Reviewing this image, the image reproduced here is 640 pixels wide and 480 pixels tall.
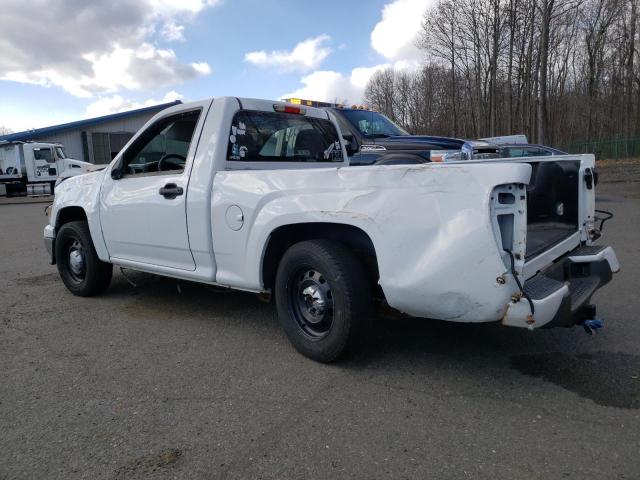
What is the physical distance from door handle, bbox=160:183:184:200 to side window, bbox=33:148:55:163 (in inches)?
1001

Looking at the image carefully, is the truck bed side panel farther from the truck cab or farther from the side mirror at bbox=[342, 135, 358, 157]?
the side mirror at bbox=[342, 135, 358, 157]

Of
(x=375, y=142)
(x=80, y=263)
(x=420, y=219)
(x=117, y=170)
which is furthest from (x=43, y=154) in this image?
(x=420, y=219)

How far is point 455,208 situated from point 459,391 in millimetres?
1217

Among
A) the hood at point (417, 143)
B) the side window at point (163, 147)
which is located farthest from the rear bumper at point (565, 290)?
the hood at point (417, 143)

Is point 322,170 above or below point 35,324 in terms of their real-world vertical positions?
above

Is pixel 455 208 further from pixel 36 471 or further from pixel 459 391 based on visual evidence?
pixel 36 471

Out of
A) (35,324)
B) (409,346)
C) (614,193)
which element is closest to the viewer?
(409,346)

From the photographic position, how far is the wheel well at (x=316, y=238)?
358cm

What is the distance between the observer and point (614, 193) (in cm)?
1722

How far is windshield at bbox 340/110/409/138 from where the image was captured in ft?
27.3

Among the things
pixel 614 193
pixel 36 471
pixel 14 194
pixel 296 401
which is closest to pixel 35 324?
pixel 36 471

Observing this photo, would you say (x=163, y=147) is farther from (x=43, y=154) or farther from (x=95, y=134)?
(x=95, y=134)

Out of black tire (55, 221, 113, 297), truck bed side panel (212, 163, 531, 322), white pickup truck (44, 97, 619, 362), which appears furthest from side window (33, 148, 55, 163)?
truck bed side panel (212, 163, 531, 322)

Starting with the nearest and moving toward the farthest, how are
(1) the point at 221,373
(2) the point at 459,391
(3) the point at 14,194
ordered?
(2) the point at 459,391
(1) the point at 221,373
(3) the point at 14,194
